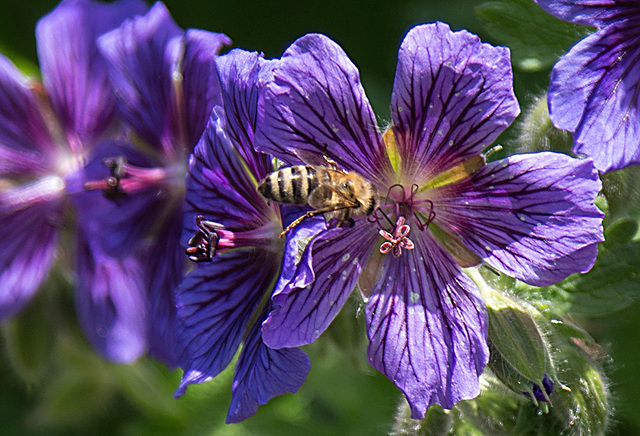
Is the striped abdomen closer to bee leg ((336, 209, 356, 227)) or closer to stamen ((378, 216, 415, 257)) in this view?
bee leg ((336, 209, 356, 227))

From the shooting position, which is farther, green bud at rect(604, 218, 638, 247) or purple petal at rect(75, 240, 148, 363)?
purple petal at rect(75, 240, 148, 363)

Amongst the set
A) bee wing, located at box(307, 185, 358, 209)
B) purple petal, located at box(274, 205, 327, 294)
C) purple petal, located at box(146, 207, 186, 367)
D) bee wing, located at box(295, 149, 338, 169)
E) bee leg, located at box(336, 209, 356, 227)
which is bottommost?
purple petal, located at box(146, 207, 186, 367)

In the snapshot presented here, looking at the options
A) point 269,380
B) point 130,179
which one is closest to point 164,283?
point 130,179

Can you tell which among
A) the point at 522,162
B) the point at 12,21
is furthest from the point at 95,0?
the point at 522,162

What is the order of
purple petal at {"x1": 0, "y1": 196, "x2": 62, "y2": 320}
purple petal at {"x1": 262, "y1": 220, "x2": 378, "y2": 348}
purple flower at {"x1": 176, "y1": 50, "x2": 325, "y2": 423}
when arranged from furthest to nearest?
→ purple petal at {"x1": 0, "y1": 196, "x2": 62, "y2": 320} < purple flower at {"x1": 176, "y1": 50, "x2": 325, "y2": 423} < purple petal at {"x1": 262, "y1": 220, "x2": 378, "y2": 348}

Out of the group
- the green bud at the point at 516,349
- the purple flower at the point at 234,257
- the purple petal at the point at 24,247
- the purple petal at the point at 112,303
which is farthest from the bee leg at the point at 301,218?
the purple petal at the point at 24,247

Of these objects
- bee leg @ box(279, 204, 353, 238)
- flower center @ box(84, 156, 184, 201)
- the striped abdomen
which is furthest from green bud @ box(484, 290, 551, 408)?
flower center @ box(84, 156, 184, 201)
